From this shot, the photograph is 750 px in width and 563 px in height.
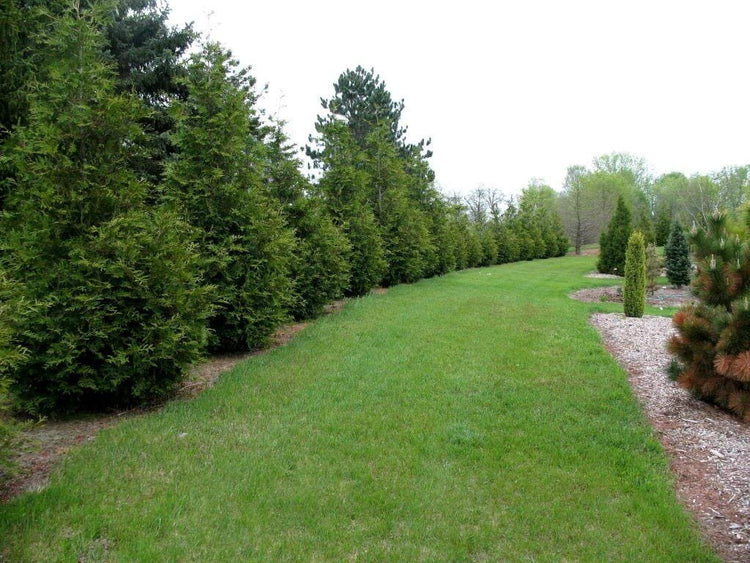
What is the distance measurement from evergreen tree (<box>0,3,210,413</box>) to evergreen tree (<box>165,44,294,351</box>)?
71.0 inches

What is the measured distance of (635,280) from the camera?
1047 cm

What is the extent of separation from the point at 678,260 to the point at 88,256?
19.5 m

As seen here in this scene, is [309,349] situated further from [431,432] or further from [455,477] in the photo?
[455,477]

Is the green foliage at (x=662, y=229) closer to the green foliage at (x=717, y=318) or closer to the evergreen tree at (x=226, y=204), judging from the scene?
the green foliage at (x=717, y=318)

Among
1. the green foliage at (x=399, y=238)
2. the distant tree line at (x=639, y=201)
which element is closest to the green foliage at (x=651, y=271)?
the green foliage at (x=399, y=238)

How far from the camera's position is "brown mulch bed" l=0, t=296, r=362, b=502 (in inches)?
127

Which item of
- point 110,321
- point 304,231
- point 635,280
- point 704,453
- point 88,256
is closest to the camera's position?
point 704,453

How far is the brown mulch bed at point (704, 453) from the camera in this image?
2.98m

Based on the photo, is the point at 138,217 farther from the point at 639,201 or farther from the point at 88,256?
the point at 639,201

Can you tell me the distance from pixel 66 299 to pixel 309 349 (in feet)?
11.5

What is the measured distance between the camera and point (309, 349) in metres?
7.19

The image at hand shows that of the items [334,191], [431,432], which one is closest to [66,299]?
[431,432]

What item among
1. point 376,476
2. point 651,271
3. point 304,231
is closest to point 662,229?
point 651,271

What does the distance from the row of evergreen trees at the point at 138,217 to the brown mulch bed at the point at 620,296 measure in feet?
22.5
